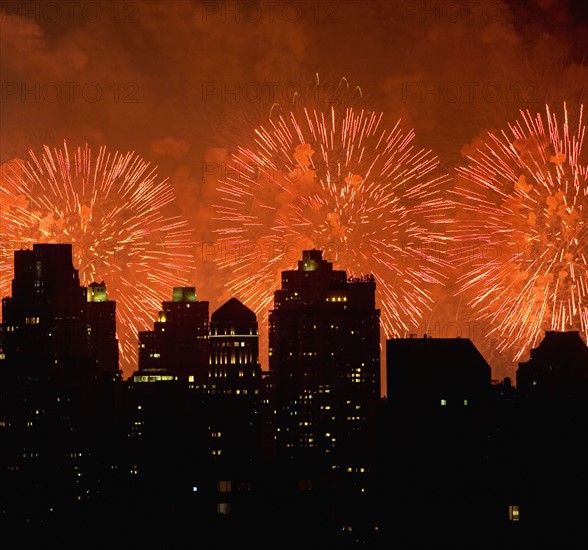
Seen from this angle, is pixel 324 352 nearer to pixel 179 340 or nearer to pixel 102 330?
pixel 179 340

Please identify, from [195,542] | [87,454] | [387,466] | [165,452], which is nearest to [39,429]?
[87,454]

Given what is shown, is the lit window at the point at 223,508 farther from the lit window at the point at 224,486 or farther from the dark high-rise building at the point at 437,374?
the dark high-rise building at the point at 437,374

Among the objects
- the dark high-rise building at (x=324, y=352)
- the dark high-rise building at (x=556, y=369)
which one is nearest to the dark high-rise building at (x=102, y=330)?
the dark high-rise building at (x=324, y=352)

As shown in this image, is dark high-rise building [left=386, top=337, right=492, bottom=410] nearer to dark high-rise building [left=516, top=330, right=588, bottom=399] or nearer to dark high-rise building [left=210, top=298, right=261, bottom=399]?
dark high-rise building [left=516, top=330, right=588, bottom=399]

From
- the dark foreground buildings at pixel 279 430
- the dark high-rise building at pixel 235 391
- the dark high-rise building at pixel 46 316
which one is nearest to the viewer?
the dark foreground buildings at pixel 279 430

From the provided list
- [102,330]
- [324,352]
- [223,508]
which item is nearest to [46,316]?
[102,330]

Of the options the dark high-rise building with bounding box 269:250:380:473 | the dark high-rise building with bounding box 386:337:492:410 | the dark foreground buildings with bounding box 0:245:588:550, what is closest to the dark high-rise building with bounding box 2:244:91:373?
the dark foreground buildings with bounding box 0:245:588:550
